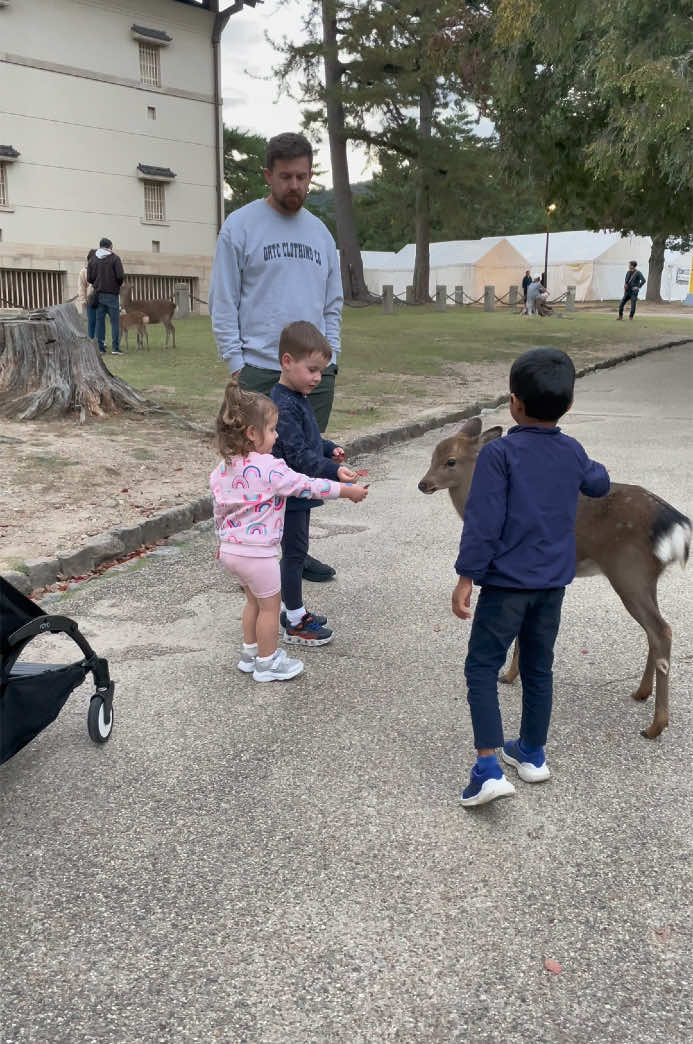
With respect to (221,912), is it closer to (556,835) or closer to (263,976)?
(263,976)

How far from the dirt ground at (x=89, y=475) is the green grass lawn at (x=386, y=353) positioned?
1016 mm

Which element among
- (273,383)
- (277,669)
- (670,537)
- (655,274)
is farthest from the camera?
(655,274)

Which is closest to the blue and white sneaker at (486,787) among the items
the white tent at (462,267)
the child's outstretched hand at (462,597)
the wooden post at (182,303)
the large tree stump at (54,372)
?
the child's outstretched hand at (462,597)

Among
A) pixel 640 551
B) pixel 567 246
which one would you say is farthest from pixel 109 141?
pixel 640 551

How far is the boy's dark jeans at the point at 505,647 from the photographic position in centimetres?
295

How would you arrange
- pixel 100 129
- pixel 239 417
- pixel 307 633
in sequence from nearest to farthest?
pixel 239 417 < pixel 307 633 < pixel 100 129

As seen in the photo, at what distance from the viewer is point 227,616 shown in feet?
15.8

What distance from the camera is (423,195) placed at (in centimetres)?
3725

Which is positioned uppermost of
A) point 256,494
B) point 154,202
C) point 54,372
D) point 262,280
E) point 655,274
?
point 154,202

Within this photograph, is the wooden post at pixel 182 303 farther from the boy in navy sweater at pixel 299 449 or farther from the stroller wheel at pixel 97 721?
the stroller wheel at pixel 97 721

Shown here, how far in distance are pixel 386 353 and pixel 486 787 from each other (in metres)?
16.6

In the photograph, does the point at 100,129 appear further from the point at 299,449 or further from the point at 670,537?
the point at 670,537

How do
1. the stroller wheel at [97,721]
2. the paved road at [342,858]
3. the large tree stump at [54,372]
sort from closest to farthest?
1. the paved road at [342,858]
2. the stroller wheel at [97,721]
3. the large tree stump at [54,372]

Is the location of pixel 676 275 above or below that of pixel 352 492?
above
